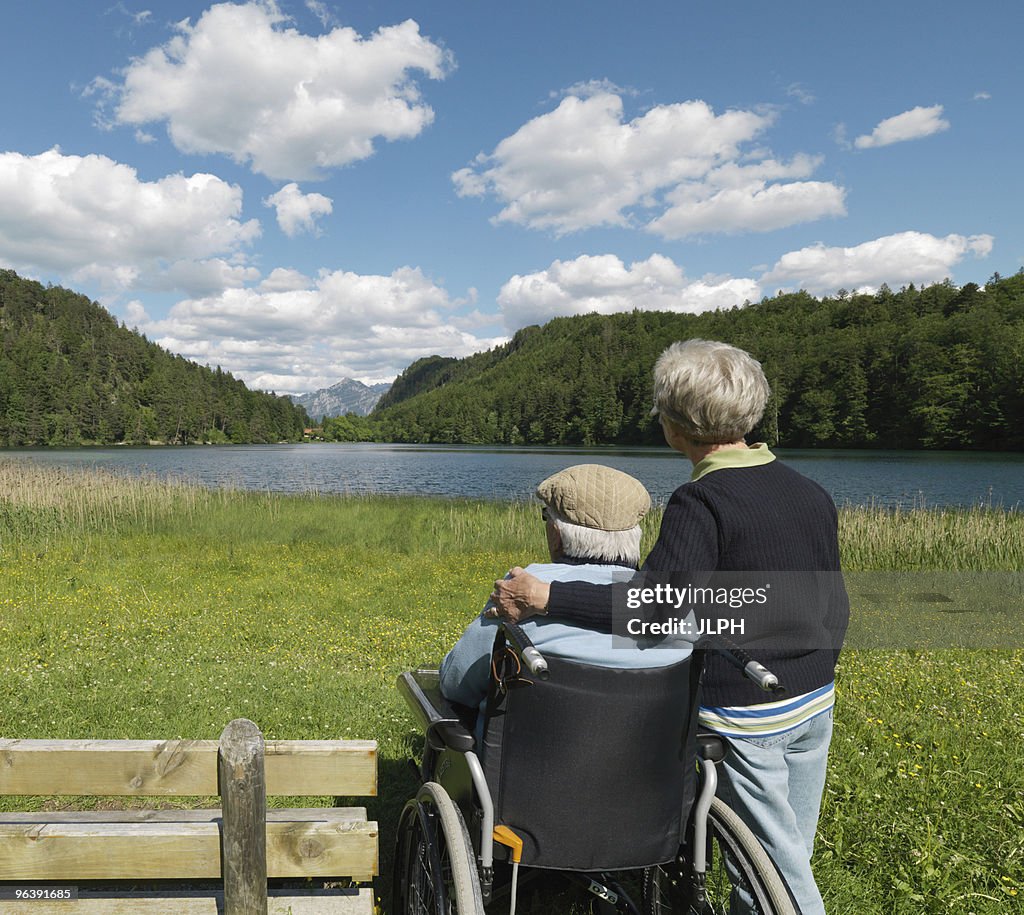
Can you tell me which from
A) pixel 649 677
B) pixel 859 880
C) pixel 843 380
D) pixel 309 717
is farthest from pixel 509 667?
pixel 843 380

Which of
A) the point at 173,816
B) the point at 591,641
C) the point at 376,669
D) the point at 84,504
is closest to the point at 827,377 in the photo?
the point at 84,504

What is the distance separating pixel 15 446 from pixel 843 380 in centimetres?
13022

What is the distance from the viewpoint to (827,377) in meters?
92.7

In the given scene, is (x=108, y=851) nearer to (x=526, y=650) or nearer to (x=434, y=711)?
(x=434, y=711)

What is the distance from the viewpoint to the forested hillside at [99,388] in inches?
5192

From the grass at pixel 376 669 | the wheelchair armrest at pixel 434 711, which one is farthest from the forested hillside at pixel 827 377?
the wheelchair armrest at pixel 434 711

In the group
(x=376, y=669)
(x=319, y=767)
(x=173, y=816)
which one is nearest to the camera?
(x=319, y=767)

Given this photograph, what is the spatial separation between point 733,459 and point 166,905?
212 centimetres

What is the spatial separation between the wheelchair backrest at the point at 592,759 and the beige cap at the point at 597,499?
0.45m

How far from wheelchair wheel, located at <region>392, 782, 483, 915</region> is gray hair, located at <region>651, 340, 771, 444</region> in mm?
1322

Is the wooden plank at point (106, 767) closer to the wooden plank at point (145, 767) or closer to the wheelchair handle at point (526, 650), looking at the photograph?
the wooden plank at point (145, 767)

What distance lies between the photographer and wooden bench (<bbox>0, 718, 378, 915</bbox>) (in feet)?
6.54

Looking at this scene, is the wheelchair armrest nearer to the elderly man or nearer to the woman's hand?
the elderly man
